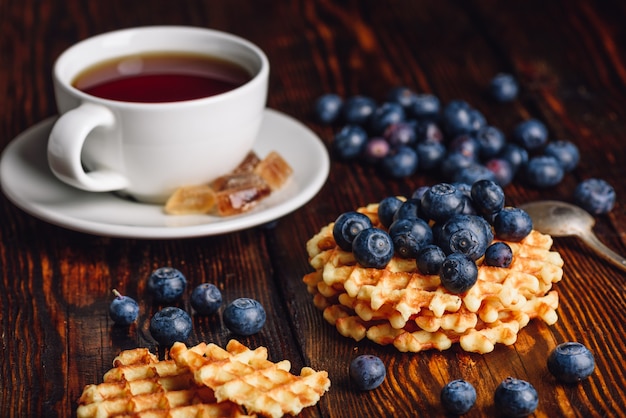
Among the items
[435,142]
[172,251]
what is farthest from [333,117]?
[172,251]

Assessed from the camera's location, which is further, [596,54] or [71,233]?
[596,54]

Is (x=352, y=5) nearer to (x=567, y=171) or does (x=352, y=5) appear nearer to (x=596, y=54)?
(x=596, y=54)

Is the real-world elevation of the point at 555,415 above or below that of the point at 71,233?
above

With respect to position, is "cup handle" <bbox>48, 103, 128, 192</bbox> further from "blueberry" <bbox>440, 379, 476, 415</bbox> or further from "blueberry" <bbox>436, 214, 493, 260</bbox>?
"blueberry" <bbox>440, 379, 476, 415</bbox>

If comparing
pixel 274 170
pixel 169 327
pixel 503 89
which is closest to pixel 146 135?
pixel 274 170

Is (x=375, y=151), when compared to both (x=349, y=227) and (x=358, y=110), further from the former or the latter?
(x=349, y=227)

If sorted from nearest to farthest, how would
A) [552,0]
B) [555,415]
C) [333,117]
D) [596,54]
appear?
[555,415], [333,117], [596,54], [552,0]

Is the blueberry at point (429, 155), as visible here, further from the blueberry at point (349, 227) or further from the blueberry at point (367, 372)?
the blueberry at point (367, 372)
